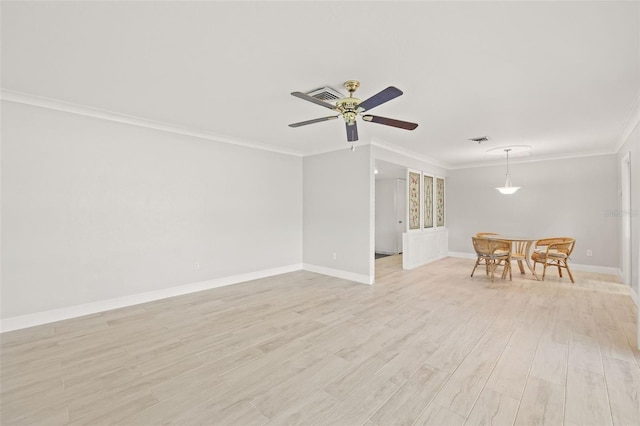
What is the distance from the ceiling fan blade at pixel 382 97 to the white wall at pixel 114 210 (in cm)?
314

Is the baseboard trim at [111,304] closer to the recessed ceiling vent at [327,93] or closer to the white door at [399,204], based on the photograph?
the recessed ceiling vent at [327,93]

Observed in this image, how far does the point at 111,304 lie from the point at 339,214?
379 cm

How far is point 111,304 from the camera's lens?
12.4 feet

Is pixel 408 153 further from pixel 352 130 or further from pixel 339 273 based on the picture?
pixel 352 130

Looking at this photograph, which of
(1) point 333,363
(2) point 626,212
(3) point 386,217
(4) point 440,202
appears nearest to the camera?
(1) point 333,363

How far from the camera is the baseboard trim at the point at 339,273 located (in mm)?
5113

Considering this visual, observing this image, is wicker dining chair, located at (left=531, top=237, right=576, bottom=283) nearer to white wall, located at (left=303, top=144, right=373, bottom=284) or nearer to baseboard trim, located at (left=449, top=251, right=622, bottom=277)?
baseboard trim, located at (left=449, top=251, right=622, bottom=277)

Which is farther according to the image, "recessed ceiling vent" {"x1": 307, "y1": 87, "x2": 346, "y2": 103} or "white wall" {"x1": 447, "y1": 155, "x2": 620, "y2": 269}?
"white wall" {"x1": 447, "y1": 155, "x2": 620, "y2": 269}

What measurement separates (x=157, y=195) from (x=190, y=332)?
6.98 feet

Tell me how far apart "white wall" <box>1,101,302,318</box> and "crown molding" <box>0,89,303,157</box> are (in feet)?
0.22

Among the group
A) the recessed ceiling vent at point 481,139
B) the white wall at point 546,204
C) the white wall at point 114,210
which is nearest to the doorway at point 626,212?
the white wall at point 546,204

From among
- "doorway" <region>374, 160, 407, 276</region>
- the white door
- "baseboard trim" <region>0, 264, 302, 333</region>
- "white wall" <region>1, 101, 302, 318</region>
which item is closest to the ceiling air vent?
"doorway" <region>374, 160, 407, 276</region>

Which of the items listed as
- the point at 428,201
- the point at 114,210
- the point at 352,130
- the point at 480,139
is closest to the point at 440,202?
the point at 428,201

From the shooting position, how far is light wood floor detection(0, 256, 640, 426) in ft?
6.15
